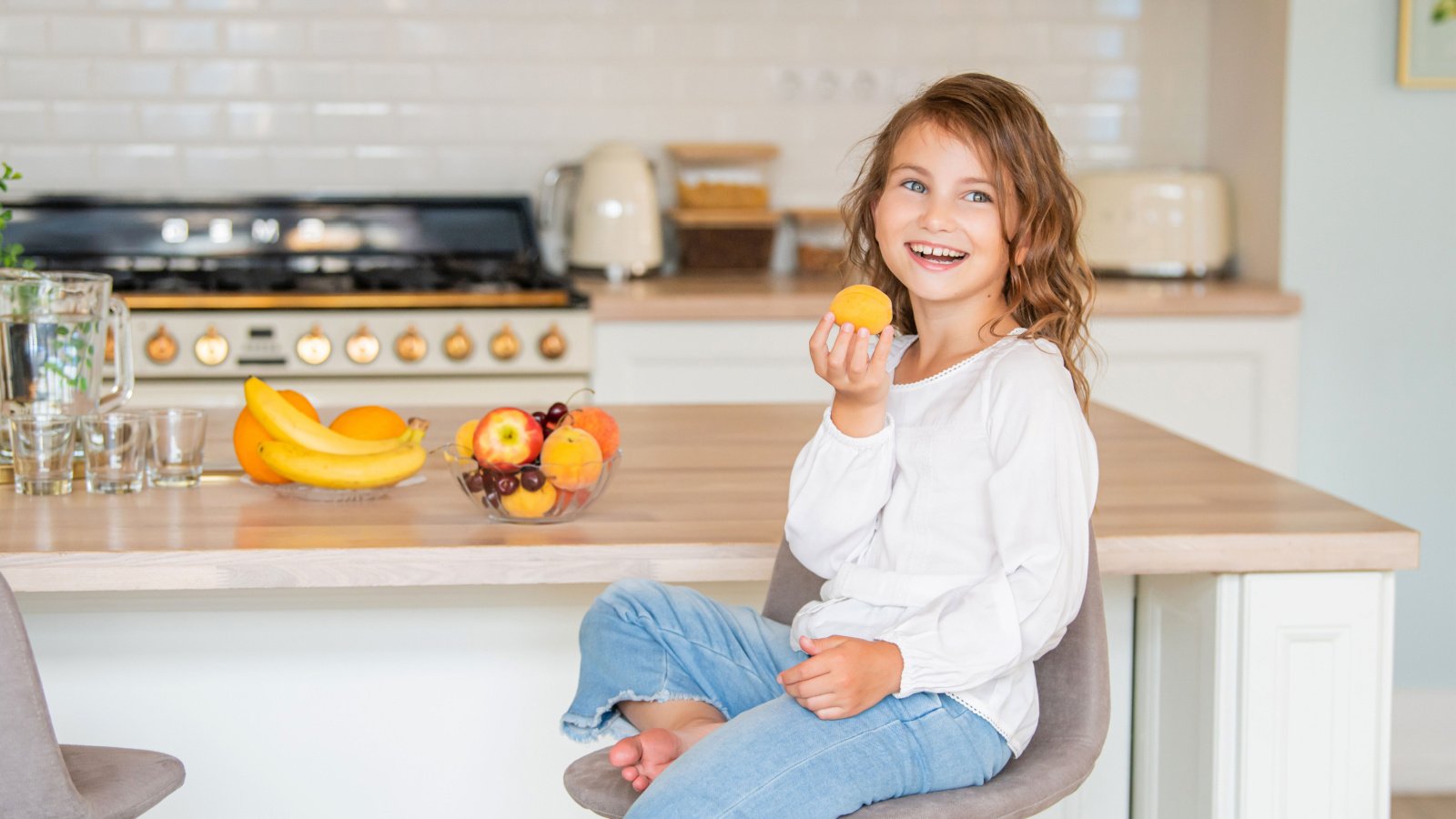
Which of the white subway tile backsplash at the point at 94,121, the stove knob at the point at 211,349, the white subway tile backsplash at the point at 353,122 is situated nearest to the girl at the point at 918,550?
the stove knob at the point at 211,349

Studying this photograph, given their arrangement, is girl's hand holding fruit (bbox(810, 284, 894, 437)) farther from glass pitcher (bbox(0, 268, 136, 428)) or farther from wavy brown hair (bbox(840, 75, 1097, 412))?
glass pitcher (bbox(0, 268, 136, 428))

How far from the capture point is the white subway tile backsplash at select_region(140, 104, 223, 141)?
366 cm

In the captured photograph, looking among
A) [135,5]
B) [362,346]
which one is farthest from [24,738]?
[135,5]

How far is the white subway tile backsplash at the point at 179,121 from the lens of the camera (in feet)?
12.0

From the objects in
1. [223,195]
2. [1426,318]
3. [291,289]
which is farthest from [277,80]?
[1426,318]

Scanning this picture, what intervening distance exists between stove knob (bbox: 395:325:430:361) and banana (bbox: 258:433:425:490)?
1.44 meters

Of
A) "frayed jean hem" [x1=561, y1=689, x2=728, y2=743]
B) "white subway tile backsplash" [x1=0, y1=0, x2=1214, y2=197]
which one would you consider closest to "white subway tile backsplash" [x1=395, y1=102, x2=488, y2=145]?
"white subway tile backsplash" [x1=0, y1=0, x2=1214, y2=197]

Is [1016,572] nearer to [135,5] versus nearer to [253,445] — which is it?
[253,445]

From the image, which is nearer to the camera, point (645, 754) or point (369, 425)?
point (645, 754)

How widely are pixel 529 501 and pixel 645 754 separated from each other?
13.3 inches

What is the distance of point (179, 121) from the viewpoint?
3664 mm

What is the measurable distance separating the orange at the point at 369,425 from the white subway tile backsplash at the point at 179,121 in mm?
2214

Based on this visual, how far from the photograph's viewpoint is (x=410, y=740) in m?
1.79

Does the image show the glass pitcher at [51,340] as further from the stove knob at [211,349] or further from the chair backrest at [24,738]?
the stove knob at [211,349]
